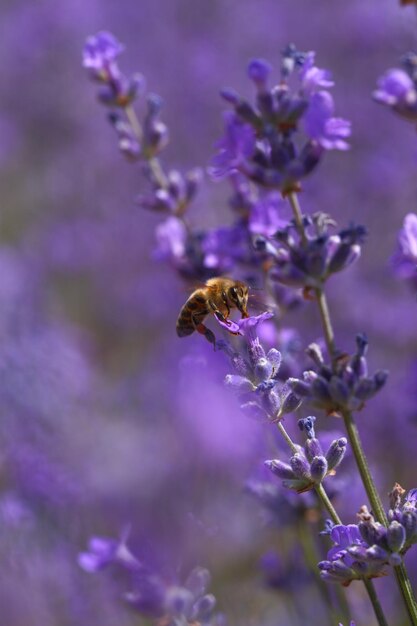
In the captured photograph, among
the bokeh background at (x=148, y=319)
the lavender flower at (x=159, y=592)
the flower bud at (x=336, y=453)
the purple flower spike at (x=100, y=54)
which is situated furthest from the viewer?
the bokeh background at (x=148, y=319)

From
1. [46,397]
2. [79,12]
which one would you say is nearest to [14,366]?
[46,397]

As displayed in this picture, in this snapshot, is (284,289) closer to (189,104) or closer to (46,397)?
(46,397)

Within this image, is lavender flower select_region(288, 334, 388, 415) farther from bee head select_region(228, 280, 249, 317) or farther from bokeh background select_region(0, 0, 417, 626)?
bokeh background select_region(0, 0, 417, 626)

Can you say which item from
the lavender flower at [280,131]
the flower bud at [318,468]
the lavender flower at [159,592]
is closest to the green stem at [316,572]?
the lavender flower at [159,592]

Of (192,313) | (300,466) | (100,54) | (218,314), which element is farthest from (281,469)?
(100,54)

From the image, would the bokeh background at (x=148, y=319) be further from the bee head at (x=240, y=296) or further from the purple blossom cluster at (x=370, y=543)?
the purple blossom cluster at (x=370, y=543)

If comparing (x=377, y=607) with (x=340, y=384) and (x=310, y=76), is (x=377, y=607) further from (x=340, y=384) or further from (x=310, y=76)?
(x=310, y=76)

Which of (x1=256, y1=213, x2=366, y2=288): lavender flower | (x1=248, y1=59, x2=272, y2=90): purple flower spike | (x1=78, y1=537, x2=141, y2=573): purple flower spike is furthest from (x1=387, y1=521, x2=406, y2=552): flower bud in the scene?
(x1=248, y1=59, x2=272, y2=90): purple flower spike
